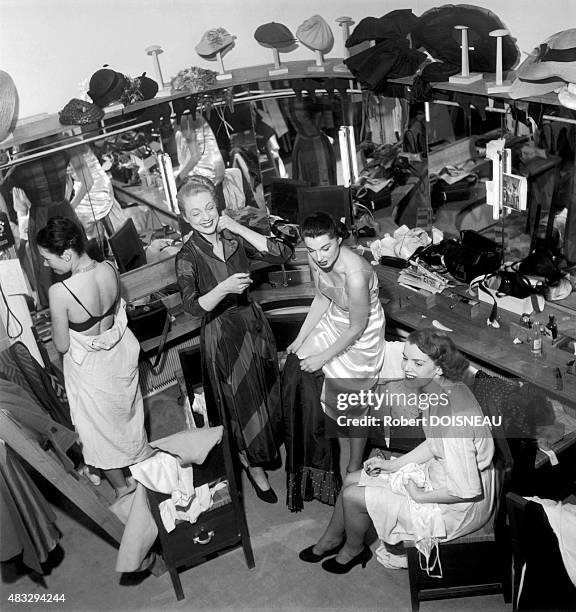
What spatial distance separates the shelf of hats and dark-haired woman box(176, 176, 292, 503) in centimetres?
106

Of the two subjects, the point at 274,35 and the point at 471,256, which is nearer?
the point at 471,256

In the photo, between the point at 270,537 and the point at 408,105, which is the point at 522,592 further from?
the point at 408,105

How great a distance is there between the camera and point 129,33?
4629 mm

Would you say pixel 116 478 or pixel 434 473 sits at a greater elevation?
pixel 434 473

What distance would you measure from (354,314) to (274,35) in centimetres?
218

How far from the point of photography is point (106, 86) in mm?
4363

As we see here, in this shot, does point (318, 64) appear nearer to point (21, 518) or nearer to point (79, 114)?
point (79, 114)

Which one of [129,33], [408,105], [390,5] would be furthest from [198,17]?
[408,105]

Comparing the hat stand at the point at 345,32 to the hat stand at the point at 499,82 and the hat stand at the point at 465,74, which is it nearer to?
the hat stand at the point at 465,74

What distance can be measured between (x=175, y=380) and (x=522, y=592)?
275cm

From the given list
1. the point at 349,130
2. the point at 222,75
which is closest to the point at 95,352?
the point at 222,75

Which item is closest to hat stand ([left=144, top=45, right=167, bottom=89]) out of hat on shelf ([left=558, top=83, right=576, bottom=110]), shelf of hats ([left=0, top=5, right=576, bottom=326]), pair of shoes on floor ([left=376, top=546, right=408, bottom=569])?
shelf of hats ([left=0, top=5, right=576, bottom=326])

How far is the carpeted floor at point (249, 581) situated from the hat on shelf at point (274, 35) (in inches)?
110

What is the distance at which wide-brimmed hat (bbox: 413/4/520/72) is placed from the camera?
3.81 meters
